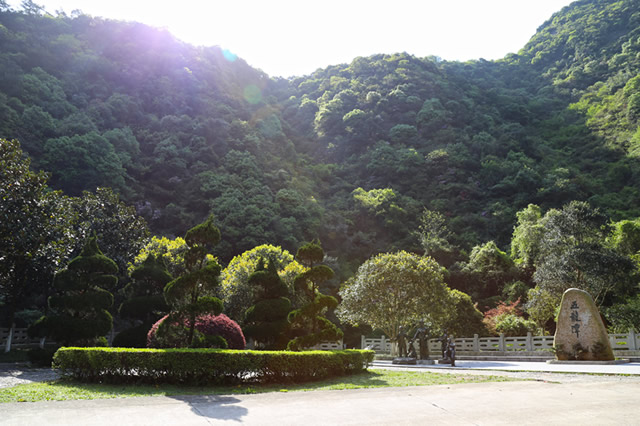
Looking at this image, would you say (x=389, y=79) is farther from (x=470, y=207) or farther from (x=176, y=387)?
(x=176, y=387)

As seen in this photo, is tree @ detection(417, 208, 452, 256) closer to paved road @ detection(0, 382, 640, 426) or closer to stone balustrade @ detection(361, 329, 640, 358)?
stone balustrade @ detection(361, 329, 640, 358)

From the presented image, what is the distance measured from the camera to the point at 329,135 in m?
78.3

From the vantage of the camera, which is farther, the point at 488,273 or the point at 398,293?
the point at 488,273

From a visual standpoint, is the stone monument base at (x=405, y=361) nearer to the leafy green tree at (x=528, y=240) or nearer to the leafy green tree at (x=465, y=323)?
the leafy green tree at (x=465, y=323)

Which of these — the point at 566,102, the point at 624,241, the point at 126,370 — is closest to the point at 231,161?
the point at 624,241

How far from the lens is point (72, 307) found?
18109mm

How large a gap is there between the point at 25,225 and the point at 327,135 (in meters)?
61.7

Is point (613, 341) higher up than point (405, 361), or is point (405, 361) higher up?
point (613, 341)

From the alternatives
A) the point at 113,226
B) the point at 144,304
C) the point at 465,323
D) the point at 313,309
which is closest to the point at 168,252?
the point at 113,226

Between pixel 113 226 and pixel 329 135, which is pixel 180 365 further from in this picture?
pixel 329 135

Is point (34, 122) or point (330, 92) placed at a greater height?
point (330, 92)

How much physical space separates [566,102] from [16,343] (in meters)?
80.0

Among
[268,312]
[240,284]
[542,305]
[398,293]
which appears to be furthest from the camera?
[240,284]

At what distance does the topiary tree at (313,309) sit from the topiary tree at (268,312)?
4214 mm
